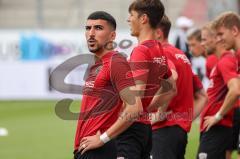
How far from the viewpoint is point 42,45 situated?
84.5ft

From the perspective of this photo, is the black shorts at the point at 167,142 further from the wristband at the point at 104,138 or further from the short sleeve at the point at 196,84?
the wristband at the point at 104,138

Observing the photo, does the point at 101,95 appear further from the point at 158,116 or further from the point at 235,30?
the point at 235,30

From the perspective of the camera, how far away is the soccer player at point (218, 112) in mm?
8812

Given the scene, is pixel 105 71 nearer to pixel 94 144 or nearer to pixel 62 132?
pixel 94 144

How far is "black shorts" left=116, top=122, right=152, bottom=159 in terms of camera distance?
7074 millimetres

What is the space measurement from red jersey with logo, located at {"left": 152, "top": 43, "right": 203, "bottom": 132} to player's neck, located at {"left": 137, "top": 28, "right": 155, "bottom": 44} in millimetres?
953

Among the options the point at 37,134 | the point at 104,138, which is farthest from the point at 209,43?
the point at 37,134

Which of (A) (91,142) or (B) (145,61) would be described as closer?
(A) (91,142)

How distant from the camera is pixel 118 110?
674cm

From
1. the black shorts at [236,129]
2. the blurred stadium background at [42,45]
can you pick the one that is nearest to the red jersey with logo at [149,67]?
the black shorts at [236,129]

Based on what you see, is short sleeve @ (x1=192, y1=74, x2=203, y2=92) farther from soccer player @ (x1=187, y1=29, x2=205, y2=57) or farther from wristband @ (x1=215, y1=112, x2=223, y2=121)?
soccer player @ (x1=187, y1=29, x2=205, y2=57)

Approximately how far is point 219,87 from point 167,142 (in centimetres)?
155

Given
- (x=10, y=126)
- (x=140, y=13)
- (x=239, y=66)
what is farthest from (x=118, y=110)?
(x=10, y=126)

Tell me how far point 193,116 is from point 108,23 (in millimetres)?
2239
